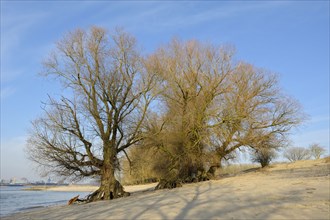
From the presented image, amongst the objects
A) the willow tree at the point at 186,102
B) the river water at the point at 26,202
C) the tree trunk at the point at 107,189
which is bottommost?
the river water at the point at 26,202

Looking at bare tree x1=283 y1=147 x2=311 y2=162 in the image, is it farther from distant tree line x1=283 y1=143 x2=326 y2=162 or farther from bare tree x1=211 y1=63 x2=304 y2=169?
bare tree x1=211 y1=63 x2=304 y2=169

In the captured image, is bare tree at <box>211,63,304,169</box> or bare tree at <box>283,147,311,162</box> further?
bare tree at <box>283,147,311,162</box>

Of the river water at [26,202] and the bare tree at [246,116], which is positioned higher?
the bare tree at [246,116]

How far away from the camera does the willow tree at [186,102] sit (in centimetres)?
2292

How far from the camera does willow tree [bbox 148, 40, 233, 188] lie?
22.9 meters

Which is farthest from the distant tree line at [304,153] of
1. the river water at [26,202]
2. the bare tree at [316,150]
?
the river water at [26,202]

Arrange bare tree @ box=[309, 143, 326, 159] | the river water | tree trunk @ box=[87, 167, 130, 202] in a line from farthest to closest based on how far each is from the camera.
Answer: bare tree @ box=[309, 143, 326, 159], the river water, tree trunk @ box=[87, 167, 130, 202]

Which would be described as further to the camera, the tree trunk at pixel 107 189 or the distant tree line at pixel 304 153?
the distant tree line at pixel 304 153

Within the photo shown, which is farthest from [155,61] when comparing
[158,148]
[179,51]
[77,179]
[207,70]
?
[77,179]

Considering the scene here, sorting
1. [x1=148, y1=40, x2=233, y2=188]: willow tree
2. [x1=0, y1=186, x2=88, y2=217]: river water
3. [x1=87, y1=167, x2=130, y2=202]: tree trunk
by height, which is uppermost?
[x1=148, y1=40, x2=233, y2=188]: willow tree

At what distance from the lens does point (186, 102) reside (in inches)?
939

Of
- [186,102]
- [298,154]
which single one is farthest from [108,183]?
[298,154]

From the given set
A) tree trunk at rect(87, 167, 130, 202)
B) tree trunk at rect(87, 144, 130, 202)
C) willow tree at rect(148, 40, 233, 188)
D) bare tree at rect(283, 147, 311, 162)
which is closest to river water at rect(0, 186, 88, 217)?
tree trunk at rect(87, 167, 130, 202)

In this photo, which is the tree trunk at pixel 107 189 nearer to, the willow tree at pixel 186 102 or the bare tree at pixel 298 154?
the willow tree at pixel 186 102
